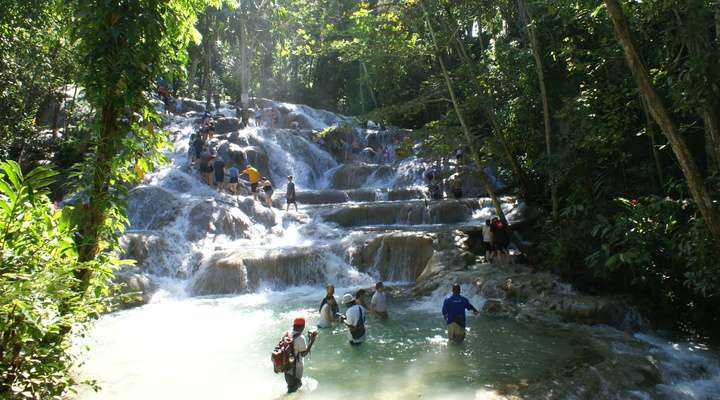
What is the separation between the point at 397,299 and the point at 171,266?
6.63 m

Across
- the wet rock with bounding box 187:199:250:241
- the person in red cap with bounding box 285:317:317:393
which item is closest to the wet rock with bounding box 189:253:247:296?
the wet rock with bounding box 187:199:250:241

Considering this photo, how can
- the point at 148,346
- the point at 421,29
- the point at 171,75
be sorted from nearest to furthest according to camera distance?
1. the point at 171,75
2. the point at 148,346
3. the point at 421,29

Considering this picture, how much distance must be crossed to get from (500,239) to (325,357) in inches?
256

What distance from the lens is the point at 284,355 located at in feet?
21.3

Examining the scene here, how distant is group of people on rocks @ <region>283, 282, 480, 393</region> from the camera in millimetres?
6680

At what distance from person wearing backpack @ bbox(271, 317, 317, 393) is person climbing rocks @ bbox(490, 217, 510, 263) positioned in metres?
7.58

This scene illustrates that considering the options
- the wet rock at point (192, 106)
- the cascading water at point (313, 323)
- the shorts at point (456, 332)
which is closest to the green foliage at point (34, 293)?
the cascading water at point (313, 323)

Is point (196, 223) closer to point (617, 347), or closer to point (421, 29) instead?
point (421, 29)

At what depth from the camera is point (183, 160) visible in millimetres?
22375

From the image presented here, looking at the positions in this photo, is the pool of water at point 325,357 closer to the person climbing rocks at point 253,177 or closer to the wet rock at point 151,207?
the wet rock at point 151,207

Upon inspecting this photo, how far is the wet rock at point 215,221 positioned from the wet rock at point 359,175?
8.21 metres

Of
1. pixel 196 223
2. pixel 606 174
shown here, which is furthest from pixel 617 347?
pixel 196 223

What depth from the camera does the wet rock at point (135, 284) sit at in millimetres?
12720

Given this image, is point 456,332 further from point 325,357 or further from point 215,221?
point 215,221
